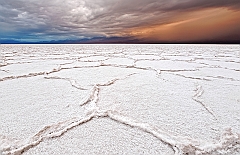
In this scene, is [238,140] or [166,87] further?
[166,87]

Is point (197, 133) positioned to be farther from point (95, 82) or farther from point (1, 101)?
point (1, 101)

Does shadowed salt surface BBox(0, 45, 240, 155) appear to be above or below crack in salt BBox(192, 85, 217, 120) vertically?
below

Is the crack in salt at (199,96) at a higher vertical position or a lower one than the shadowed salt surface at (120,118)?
higher

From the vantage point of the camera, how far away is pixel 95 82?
171cm

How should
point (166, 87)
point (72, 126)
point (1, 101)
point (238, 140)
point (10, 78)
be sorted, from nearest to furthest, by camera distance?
point (238, 140)
point (72, 126)
point (1, 101)
point (166, 87)
point (10, 78)

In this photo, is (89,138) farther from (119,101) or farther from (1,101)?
(1,101)

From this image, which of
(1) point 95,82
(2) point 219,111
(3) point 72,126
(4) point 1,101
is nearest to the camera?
(3) point 72,126

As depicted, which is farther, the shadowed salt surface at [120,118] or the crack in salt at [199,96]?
the crack in salt at [199,96]

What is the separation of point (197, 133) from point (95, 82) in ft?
3.71

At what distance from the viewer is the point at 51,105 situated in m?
1.14

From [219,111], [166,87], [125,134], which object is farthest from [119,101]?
[219,111]

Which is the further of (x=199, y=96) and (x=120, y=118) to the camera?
(x=199, y=96)

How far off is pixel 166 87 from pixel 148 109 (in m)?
0.53

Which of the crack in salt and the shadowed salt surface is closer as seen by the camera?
the shadowed salt surface
